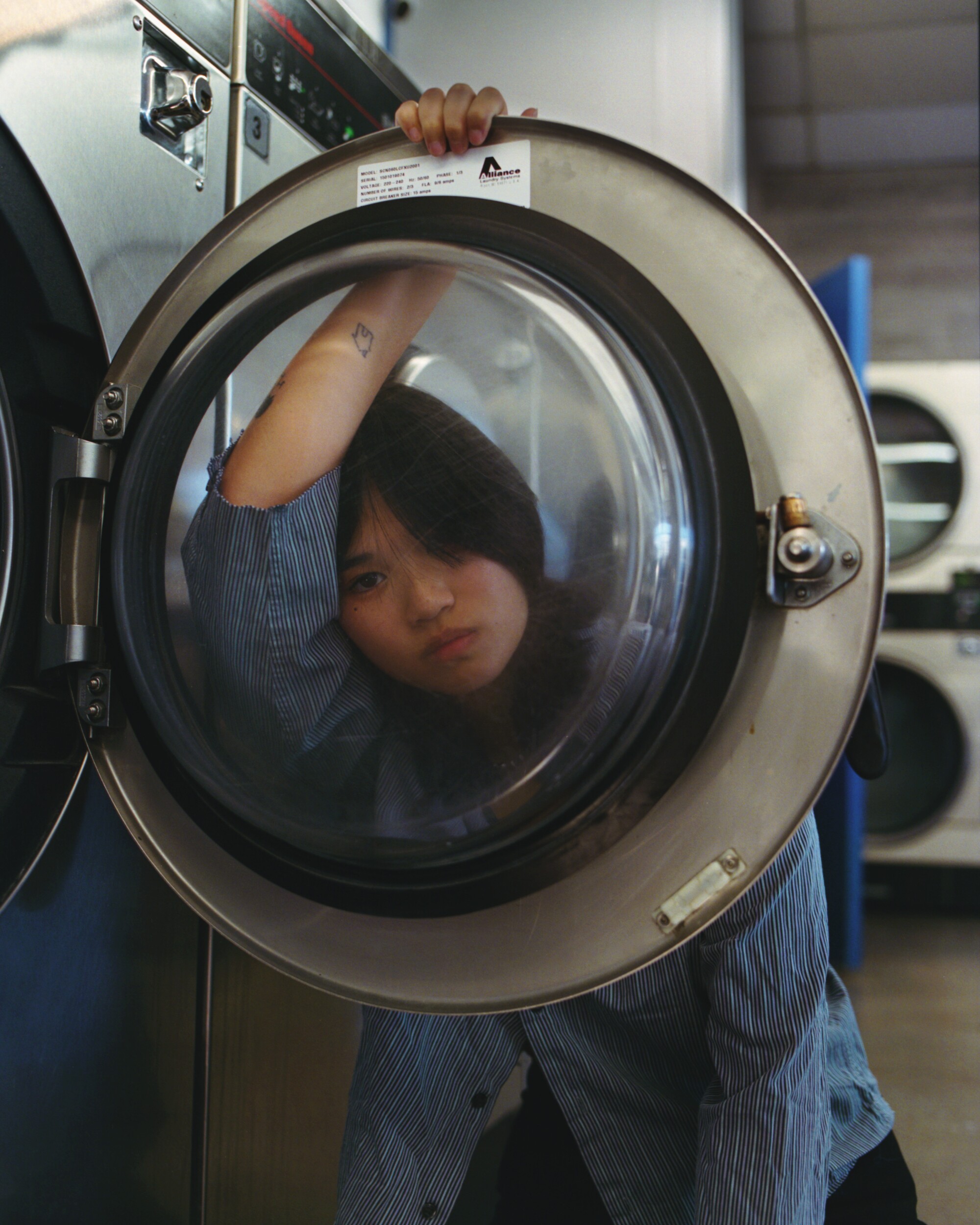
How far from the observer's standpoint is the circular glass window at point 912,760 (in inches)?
99.2

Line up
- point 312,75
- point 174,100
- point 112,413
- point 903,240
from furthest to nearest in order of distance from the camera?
point 903,240
point 312,75
point 174,100
point 112,413

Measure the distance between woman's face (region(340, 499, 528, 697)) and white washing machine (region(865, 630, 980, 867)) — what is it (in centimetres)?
212

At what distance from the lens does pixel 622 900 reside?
60 centimetres

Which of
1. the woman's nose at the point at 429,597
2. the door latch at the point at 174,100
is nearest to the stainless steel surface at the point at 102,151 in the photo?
the door latch at the point at 174,100

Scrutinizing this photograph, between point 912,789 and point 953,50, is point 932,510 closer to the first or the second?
point 912,789

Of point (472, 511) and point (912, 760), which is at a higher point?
point (472, 511)

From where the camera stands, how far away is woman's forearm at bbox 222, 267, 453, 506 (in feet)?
2.14

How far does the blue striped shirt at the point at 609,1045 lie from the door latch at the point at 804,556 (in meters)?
0.19

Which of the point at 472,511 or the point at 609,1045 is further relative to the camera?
the point at 609,1045

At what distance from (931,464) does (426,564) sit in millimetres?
2348

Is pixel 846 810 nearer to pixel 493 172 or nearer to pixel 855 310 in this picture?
pixel 855 310

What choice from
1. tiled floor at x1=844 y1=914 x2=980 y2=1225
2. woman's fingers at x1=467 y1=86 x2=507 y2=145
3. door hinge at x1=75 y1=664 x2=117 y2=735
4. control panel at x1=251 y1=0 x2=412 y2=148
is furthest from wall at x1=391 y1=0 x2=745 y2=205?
tiled floor at x1=844 y1=914 x2=980 y2=1225

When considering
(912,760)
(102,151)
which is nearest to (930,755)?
(912,760)

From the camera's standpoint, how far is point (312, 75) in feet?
3.31
